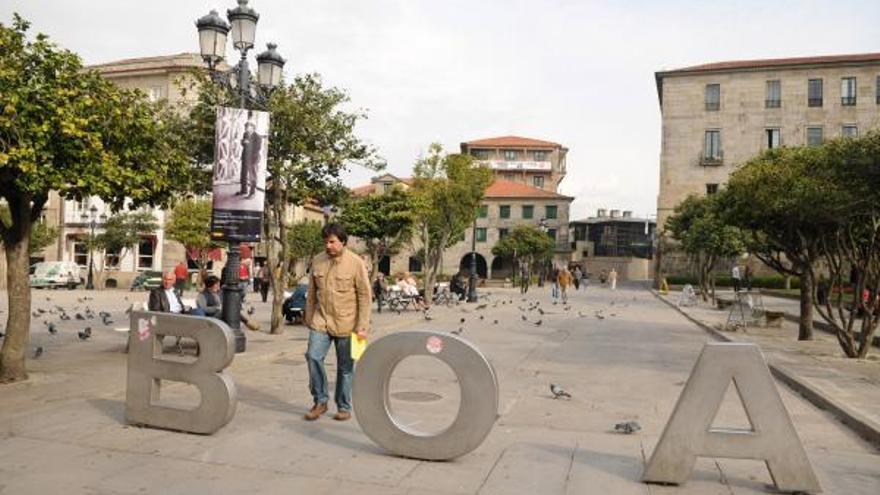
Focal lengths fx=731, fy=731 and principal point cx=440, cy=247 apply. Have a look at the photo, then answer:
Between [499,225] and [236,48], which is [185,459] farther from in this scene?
[499,225]

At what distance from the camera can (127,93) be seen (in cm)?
852

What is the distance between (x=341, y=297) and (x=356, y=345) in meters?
0.47

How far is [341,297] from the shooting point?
669 cm

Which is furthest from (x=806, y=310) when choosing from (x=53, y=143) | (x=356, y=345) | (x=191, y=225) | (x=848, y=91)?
(x=848, y=91)

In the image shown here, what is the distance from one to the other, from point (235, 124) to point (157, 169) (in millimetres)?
2636

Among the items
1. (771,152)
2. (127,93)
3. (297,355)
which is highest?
(771,152)

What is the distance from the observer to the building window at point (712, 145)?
53.8m

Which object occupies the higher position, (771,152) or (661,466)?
(771,152)

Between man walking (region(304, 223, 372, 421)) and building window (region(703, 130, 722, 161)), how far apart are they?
2040 inches

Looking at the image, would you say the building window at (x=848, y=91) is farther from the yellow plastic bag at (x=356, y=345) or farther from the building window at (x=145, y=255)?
the yellow plastic bag at (x=356, y=345)

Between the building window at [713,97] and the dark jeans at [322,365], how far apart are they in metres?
53.1

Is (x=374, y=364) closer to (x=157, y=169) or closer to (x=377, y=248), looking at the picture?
(x=157, y=169)

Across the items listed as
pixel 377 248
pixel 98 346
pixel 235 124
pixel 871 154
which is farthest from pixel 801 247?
pixel 377 248

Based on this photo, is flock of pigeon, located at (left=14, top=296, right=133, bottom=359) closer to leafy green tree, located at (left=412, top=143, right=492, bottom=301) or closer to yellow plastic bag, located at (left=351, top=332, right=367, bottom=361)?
yellow plastic bag, located at (left=351, top=332, right=367, bottom=361)
